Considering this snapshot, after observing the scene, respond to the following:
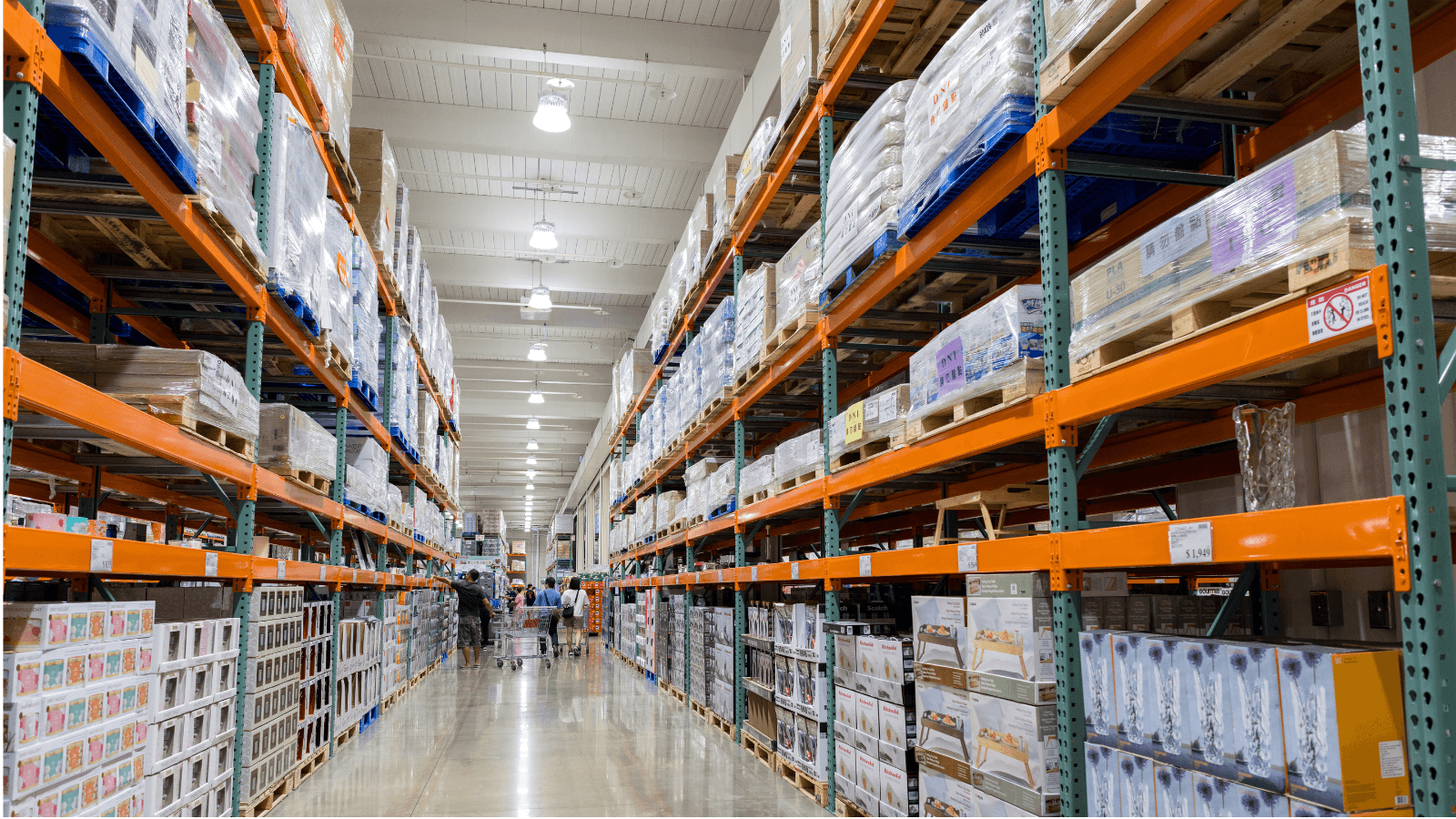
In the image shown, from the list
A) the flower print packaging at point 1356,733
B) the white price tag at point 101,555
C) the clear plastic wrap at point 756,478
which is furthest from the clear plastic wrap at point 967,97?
the white price tag at point 101,555

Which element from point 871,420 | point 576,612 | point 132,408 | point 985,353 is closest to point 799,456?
point 871,420

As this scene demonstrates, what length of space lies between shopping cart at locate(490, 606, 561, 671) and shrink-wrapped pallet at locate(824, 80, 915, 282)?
42.1 ft

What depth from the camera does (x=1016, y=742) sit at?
3652 millimetres

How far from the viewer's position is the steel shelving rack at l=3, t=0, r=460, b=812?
9.20ft

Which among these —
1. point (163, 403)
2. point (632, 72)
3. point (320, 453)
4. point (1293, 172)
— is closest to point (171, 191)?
point (163, 403)

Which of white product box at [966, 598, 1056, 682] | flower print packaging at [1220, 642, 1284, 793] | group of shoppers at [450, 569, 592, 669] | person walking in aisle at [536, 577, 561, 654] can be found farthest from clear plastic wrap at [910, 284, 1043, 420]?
person walking in aisle at [536, 577, 561, 654]

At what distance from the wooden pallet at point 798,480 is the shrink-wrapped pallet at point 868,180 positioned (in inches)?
56.7

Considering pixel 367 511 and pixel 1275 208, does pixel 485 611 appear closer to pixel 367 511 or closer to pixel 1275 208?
pixel 367 511

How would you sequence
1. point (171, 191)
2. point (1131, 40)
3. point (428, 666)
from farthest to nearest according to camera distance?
point (428, 666) → point (171, 191) → point (1131, 40)

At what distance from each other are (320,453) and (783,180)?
3828 mm

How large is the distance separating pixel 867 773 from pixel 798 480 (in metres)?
2.12

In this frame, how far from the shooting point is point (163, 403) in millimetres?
4082

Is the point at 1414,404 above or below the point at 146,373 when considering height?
below

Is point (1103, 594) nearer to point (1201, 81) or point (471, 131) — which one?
point (1201, 81)
